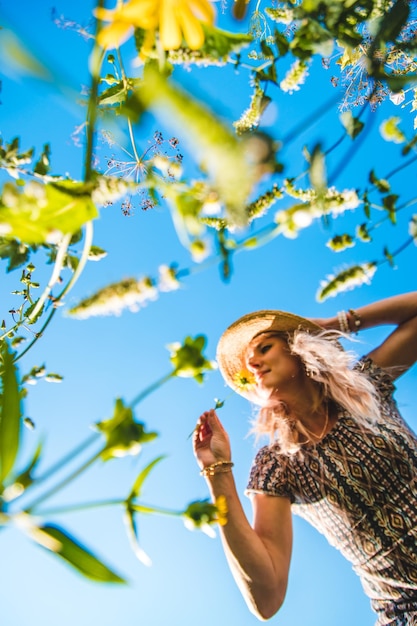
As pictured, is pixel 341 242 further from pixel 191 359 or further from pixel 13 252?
pixel 13 252

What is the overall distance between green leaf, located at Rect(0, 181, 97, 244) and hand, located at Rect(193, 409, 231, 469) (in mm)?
834

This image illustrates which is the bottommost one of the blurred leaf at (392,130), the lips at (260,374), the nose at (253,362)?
the blurred leaf at (392,130)

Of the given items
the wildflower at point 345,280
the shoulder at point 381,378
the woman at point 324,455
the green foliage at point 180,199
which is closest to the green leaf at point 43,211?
the green foliage at point 180,199

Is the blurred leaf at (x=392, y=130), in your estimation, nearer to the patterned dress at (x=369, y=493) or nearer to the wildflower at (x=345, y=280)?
the wildflower at (x=345, y=280)

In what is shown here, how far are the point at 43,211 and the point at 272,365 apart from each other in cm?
111

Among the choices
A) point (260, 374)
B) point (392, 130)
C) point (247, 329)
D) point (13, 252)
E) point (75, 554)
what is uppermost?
point (247, 329)

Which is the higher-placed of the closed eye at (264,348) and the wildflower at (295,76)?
the closed eye at (264,348)

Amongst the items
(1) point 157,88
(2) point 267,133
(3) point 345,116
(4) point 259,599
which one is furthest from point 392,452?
(1) point 157,88

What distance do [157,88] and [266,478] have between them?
4.26 feet

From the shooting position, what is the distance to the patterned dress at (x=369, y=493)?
3.61 ft

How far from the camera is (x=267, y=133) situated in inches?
11.5

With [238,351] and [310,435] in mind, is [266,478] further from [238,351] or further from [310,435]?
[238,351]

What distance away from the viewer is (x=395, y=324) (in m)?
1.48

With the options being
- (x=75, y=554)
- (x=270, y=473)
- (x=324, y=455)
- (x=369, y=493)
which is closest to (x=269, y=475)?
(x=270, y=473)
